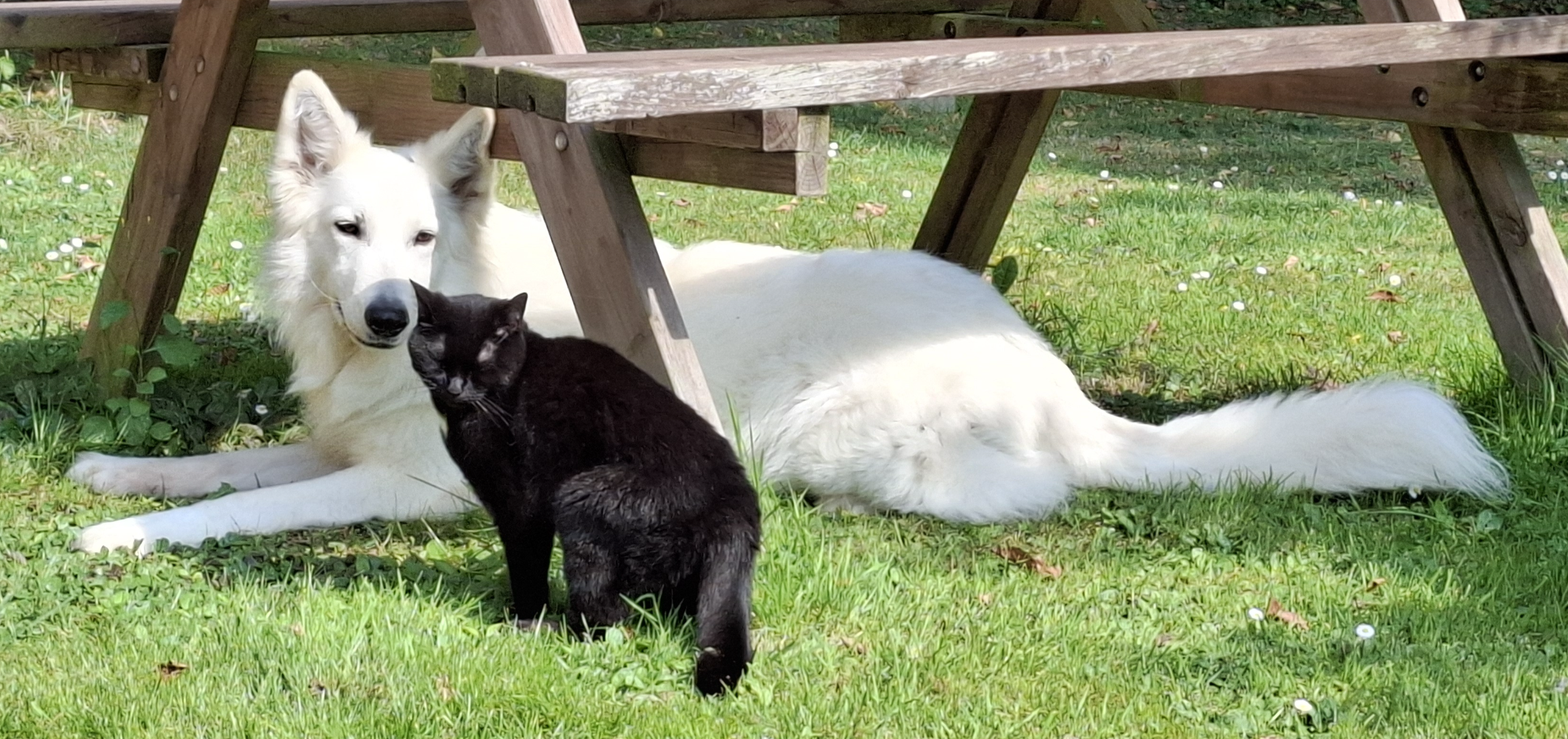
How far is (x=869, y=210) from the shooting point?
7.48 metres

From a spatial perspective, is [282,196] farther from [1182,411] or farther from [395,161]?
[1182,411]

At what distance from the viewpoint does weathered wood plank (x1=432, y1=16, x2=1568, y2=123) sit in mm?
2480

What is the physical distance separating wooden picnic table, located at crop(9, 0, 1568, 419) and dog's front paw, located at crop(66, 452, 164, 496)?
1.80 ft

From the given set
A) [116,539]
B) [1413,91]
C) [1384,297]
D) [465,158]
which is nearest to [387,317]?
[465,158]

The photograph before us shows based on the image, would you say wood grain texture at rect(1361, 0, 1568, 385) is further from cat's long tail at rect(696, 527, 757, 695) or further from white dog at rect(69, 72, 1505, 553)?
cat's long tail at rect(696, 527, 757, 695)

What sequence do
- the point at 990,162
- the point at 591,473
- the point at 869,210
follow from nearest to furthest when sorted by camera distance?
the point at 591,473 < the point at 990,162 < the point at 869,210

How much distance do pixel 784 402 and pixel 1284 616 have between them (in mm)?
1444

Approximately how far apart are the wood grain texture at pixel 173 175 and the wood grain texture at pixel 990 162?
7.64 ft

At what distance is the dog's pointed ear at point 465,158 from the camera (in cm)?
358

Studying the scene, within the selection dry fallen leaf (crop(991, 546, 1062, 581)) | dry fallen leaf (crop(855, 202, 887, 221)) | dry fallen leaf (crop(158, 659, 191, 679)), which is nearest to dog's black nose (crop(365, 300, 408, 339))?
dry fallen leaf (crop(158, 659, 191, 679))

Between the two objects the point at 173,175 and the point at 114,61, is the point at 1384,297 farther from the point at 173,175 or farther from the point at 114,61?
the point at 114,61

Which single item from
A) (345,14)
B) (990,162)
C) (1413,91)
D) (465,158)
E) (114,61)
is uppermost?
(1413,91)

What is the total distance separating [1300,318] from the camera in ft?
18.2

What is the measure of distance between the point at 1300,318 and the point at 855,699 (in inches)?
143
